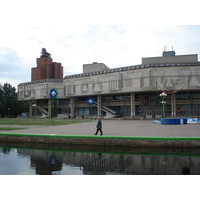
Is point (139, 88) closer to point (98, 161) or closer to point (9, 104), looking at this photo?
point (98, 161)

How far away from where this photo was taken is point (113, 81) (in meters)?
46.7

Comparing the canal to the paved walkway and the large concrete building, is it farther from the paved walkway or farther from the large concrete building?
the large concrete building

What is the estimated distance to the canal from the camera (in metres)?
8.66

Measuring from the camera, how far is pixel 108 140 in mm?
13797

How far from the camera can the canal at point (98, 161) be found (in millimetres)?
8656

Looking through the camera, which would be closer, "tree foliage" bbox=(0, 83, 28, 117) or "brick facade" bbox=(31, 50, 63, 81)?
"tree foliage" bbox=(0, 83, 28, 117)

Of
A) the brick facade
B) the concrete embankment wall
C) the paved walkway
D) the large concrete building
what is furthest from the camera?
the brick facade

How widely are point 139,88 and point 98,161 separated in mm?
33945

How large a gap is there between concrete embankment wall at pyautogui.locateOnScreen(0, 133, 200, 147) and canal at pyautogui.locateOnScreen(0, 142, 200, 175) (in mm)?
404

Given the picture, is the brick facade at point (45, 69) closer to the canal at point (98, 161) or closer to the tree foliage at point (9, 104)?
the tree foliage at point (9, 104)

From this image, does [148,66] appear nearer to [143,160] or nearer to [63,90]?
[63,90]

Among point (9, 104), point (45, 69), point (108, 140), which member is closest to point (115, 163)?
point (108, 140)

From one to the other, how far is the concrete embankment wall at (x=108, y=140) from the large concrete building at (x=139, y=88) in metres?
25.8

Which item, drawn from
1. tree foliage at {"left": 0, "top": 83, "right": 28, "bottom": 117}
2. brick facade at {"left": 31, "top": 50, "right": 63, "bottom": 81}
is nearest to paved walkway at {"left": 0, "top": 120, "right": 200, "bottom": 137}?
tree foliage at {"left": 0, "top": 83, "right": 28, "bottom": 117}
